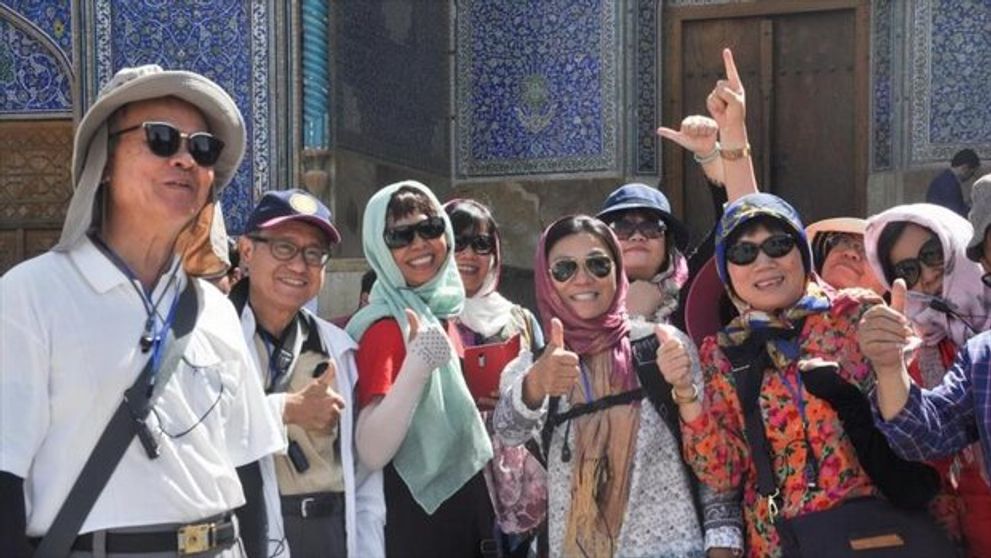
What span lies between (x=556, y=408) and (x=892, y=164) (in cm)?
764

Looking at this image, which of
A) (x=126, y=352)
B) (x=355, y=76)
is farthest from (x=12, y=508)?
(x=355, y=76)

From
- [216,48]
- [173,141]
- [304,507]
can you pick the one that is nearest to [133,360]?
[173,141]

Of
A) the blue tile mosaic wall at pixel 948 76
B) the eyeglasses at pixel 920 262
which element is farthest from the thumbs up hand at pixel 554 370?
the blue tile mosaic wall at pixel 948 76

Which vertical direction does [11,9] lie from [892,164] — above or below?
above

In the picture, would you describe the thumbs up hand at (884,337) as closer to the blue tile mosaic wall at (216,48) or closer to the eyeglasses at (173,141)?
the eyeglasses at (173,141)

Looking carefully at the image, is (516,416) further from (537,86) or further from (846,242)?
(537,86)

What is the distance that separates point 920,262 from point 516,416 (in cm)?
122

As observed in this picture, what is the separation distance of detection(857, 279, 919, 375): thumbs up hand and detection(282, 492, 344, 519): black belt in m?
1.39

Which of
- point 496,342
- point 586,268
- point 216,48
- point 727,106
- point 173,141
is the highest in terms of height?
point 216,48

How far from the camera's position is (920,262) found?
12.3 feet

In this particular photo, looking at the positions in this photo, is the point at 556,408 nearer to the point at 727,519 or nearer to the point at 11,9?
the point at 727,519

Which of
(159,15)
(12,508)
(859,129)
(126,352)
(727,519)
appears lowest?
(727,519)

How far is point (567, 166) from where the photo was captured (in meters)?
11.2

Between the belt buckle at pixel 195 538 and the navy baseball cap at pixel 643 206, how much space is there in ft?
6.79
